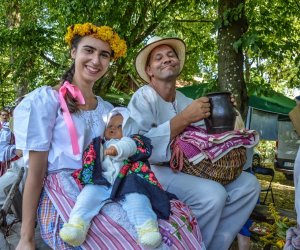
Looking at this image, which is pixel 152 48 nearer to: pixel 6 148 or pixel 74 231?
pixel 74 231

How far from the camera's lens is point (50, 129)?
239 centimetres

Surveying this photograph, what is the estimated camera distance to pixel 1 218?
2223 mm

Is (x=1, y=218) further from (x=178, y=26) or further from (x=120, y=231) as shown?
(x=178, y=26)

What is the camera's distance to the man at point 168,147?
2625 millimetres

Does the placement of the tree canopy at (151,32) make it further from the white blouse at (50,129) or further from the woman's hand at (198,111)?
the white blouse at (50,129)

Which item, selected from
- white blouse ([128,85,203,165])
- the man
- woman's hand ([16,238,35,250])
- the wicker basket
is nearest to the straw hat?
the man

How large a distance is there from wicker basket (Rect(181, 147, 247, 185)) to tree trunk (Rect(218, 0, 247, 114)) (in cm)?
274

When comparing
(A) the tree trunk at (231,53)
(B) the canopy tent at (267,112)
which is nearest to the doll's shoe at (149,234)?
(A) the tree trunk at (231,53)

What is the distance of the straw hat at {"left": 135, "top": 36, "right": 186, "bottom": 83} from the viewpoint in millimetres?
3113

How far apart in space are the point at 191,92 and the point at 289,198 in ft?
12.7

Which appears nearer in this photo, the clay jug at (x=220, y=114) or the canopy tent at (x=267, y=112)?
the clay jug at (x=220, y=114)

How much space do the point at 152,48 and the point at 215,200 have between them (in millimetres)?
1290

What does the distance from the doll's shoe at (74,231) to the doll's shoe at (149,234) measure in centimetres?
27

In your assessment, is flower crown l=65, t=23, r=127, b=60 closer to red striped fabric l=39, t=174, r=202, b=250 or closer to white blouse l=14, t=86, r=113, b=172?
white blouse l=14, t=86, r=113, b=172
